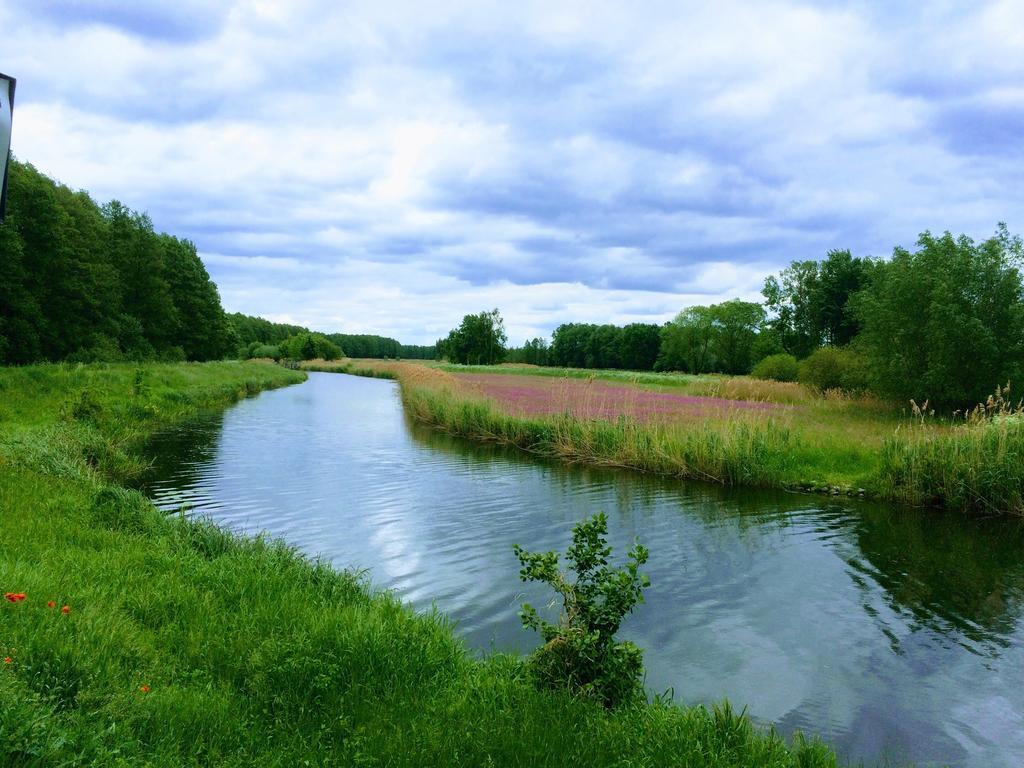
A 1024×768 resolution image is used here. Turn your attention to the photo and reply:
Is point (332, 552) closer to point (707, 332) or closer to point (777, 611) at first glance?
point (777, 611)

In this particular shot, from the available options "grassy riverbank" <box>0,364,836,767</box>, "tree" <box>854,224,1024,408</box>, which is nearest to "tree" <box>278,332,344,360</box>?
"tree" <box>854,224,1024,408</box>

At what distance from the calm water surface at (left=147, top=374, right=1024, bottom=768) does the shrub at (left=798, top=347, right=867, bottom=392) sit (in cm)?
1844

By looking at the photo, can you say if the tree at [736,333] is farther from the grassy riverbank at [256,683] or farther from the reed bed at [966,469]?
the grassy riverbank at [256,683]

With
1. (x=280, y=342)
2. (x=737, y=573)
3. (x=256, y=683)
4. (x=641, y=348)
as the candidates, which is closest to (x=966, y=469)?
(x=737, y=573)

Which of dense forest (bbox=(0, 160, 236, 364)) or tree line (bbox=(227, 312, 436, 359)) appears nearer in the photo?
dense forest (bbox=(0, 160, 236, 364))

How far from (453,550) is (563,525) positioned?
7.66 feet

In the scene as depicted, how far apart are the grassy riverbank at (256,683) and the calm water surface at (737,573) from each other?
4.31ft

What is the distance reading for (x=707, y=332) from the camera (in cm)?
9356

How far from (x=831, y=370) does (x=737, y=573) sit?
27.2 metres

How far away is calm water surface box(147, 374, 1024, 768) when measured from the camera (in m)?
5.55

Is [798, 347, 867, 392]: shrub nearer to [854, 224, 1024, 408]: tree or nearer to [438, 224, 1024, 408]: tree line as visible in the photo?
[438, 224, 1024, 408]: tree line

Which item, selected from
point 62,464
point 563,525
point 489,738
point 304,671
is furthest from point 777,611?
point 62,464

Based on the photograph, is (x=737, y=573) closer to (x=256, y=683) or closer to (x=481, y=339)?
(x=256, y=683)

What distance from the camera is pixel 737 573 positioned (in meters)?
8.98
